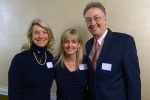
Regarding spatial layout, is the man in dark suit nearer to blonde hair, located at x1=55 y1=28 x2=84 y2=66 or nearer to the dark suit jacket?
the dark suit jacket

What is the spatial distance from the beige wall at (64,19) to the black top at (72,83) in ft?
1.33

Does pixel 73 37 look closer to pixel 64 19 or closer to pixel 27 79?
pixel 64 19

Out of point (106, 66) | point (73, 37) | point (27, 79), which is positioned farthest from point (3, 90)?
point (106, 66)

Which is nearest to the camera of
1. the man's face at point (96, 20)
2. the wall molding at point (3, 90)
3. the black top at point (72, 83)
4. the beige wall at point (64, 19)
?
the man's face at point (96, 20)

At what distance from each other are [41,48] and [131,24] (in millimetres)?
887

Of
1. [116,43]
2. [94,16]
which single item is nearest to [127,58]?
[116,43]

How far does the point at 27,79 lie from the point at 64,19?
0.80 meters

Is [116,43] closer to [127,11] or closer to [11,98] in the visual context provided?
[127,11]

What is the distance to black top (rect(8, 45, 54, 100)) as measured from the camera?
2189 millimetres

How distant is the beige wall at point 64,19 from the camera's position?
2.15 metres

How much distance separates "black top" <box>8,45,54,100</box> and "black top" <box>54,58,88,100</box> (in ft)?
0.41

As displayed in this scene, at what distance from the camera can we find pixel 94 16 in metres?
1.99

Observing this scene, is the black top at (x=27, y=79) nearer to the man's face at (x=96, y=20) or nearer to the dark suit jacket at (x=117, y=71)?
the dark suit jacket at (x=117, y=71)

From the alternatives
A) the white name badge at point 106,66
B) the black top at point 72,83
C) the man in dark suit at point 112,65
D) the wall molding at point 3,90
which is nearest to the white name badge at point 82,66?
the black top at point 72,83
